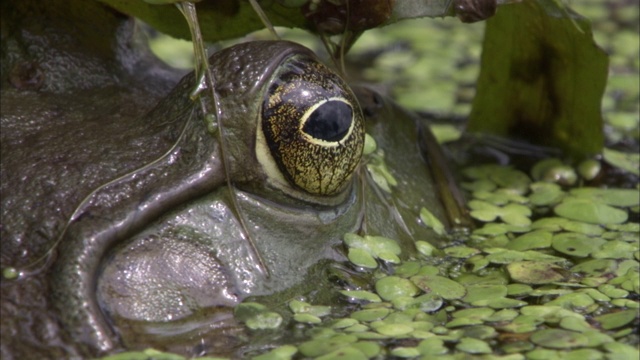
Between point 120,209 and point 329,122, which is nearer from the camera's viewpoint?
point 120,209

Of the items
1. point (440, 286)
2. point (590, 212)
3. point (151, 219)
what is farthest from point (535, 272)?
point (151, 219)

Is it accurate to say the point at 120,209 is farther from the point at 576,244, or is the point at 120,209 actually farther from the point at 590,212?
the point at 590,212

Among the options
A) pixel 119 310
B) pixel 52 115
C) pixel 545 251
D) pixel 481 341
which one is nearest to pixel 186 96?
A: pixel 52 115

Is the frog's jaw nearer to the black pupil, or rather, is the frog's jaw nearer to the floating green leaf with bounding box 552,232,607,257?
the black pupil

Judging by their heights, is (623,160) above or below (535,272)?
above

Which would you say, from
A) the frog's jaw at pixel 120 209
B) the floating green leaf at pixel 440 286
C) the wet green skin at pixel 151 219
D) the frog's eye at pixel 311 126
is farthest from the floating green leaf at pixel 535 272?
the frog's jaw at pixel 120 209

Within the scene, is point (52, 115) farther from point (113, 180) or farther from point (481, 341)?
point (481, 341)

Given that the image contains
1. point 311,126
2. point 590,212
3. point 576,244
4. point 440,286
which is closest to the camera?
point 311,126
